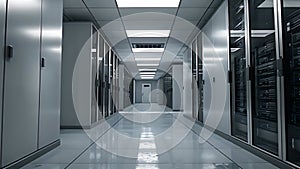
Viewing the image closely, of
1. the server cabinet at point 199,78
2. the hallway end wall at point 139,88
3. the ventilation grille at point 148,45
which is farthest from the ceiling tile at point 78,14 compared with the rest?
the hallway end wall at point 139,88

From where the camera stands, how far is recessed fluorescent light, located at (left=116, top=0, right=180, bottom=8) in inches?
200

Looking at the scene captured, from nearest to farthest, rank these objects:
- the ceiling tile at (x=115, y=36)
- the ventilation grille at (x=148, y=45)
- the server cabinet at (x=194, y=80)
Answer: the ceiling tile at (x=115, y=36) < the server cabinet at (x=194, y=80) < the ventilation grille at (x=148, y=45)

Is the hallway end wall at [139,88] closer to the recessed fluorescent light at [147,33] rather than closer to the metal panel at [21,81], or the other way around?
the recessed fluorescent light at [147,33]

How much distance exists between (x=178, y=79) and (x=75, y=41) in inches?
316

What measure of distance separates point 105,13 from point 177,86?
8.35 metres

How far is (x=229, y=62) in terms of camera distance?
4.33 m

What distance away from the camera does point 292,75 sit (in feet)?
7.99

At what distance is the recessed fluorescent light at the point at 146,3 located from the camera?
509 centimetres

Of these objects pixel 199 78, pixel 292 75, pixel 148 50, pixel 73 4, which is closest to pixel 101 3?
pixel 73 4

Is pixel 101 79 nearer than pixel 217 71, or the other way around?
pixel 217 71

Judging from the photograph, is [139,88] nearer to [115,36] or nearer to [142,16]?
[115,36]

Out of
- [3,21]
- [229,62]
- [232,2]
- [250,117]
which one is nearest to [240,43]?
[229,62]

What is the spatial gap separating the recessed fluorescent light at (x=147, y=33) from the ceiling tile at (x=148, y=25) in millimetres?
321

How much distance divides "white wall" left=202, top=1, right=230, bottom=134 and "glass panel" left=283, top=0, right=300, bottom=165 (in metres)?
1.92
